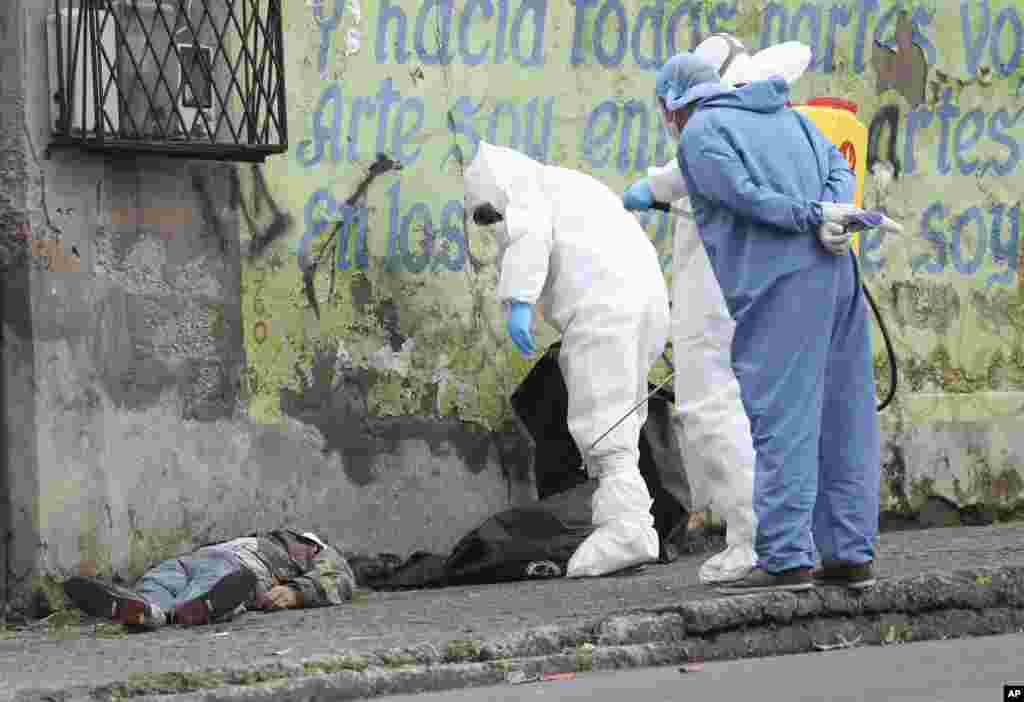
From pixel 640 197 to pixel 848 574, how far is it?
4.66 ft

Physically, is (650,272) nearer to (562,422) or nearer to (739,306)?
(562,422)

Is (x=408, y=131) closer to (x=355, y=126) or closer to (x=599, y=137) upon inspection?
(x=355, y=126)

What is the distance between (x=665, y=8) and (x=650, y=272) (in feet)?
4.92

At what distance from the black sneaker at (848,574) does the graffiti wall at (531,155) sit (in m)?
2.42

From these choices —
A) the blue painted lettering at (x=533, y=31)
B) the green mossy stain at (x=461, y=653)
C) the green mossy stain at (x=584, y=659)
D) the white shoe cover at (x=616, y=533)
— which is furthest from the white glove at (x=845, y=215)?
the blue painted lettering at (x=533, y=31)

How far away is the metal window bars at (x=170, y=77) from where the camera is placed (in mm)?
8109

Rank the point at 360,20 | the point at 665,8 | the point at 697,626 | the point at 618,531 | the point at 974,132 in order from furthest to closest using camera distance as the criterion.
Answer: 1. the point at 974,132
2. the point at 665,8
3. the point at 360,20
4. the point at 618,531
5. the point at 697,626

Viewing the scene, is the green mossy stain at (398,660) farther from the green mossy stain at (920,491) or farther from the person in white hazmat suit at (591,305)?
the green mossy stain at (920,491)

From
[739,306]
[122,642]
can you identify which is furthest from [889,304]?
[122,642]

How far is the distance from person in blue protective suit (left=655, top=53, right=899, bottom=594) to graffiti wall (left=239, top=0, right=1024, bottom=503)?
→ 2.08 m

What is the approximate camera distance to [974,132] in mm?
10539

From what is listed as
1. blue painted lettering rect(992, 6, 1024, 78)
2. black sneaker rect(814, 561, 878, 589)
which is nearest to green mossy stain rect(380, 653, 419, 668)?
black sneaker rect(814, 561, 878, 589)

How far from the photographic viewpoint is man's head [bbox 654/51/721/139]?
7.41 m

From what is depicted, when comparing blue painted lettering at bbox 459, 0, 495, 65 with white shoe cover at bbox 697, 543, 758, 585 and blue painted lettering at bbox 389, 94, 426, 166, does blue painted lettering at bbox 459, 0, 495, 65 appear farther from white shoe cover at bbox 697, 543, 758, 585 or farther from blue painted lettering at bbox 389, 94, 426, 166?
Result: white shoe cover at bbox 697, 543, 758, 585
